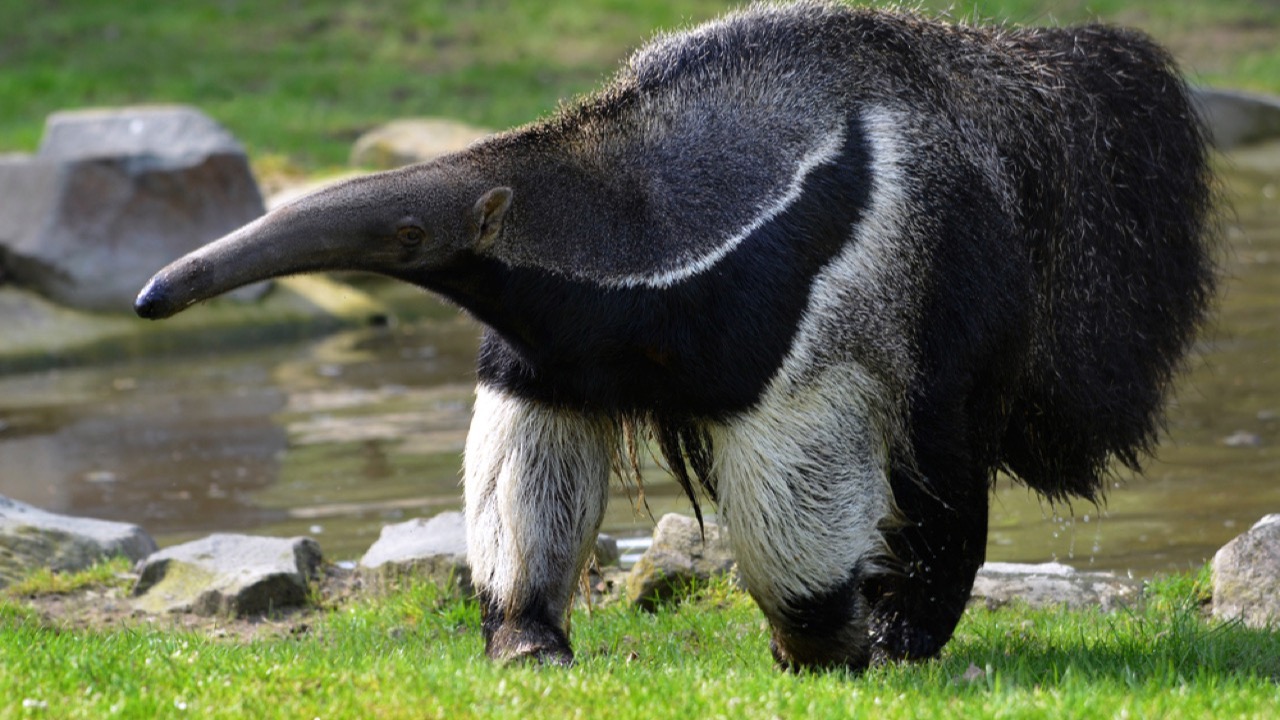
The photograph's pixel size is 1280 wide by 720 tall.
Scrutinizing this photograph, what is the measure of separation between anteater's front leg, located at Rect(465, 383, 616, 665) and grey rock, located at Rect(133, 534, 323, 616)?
2.18m

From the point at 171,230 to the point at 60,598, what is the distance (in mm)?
8658

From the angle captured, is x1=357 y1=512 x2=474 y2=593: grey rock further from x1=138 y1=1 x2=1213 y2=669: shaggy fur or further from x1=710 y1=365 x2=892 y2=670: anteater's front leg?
x1=710 y1=365 x2=892 y2=670: anteater's front leg

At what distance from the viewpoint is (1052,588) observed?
704 centimetres

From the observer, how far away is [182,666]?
468 cm

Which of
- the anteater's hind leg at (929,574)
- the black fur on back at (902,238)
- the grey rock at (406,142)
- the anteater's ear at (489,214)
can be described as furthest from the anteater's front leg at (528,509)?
the grey rock at (406,142)

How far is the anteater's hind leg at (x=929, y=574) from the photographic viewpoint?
18.7 feet

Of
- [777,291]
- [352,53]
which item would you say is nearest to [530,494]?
[777,291]

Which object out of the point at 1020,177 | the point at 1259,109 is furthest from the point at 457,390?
the point at 1259,109

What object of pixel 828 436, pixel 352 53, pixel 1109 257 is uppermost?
pixel 1109 257

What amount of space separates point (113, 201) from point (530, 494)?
11.3 m

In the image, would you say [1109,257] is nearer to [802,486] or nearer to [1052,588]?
[1052,588]

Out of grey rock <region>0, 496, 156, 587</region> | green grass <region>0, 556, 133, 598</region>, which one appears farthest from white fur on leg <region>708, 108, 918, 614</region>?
grey rock <region>0, 496, 156, 587</region>

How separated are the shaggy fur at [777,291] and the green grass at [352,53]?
16.9 m

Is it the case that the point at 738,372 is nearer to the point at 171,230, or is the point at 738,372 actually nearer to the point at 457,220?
the point at 457,220
